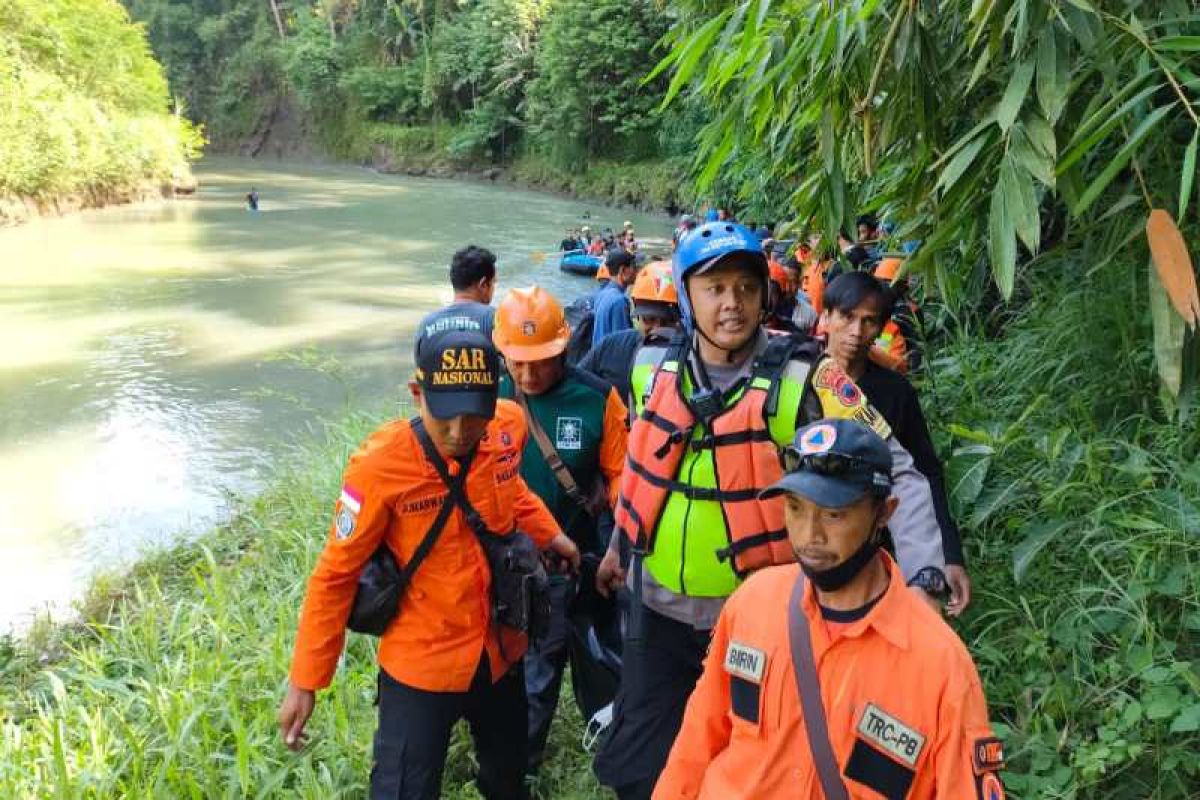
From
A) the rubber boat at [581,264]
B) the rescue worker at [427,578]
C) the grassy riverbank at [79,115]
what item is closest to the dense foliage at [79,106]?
the grassy riverbank at [79,115]

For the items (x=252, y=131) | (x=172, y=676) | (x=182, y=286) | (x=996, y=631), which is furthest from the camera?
(x=252, y=131)

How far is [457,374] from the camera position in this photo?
2385mm

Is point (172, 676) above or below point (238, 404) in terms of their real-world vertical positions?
above

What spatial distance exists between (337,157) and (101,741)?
58.1 m

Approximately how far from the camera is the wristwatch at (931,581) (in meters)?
2.27

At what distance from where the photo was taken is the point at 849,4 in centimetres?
250

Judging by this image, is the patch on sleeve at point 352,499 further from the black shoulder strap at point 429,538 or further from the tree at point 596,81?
the tree at point 596,81

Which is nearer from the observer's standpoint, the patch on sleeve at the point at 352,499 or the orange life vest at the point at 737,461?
the orange life vest at the point at 737,461

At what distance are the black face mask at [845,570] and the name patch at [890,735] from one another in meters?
0.22

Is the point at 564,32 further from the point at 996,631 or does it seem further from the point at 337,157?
the point at 996,631

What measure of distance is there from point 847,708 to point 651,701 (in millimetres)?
961

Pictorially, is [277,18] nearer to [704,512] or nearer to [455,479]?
[455,479]

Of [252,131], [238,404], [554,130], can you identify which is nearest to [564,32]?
[554,130]

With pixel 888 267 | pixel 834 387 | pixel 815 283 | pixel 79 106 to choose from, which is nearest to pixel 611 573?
pixel 834 387
